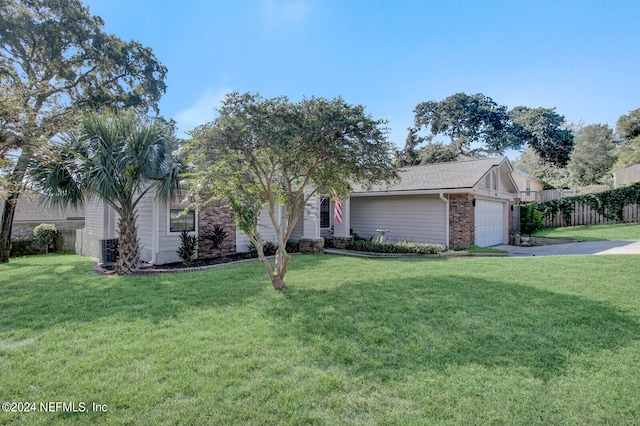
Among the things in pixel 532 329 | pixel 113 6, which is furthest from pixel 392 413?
pixel 113 6

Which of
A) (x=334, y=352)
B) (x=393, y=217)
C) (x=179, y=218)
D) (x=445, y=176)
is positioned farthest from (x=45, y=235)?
(x=445, y=176)

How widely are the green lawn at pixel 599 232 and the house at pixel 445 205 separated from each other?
323cm

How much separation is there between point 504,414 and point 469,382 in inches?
18.8

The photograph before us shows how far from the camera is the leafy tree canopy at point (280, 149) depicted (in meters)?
6.08

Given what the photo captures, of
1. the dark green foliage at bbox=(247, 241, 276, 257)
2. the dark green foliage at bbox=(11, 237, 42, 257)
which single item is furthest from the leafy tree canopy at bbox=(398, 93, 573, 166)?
the dark green foliage at bbox=(11, 237, 42, 257)

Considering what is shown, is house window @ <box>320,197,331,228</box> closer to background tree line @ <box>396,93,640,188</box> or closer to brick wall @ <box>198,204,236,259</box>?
brick wall @ <box>198,204,236,259</box>

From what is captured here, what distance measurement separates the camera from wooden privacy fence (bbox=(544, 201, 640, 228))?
61.2 feet

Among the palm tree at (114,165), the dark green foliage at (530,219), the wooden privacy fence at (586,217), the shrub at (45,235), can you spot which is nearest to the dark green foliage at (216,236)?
the palm tree at (114,165)

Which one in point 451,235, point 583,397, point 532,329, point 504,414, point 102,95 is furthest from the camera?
point 102,95

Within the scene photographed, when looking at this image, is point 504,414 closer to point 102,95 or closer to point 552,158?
point 102,95

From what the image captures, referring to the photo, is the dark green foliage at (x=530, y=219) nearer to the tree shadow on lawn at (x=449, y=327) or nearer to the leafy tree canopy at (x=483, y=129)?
the leafy tree canopy at (x=483, y=129)

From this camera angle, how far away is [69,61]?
15.4 m

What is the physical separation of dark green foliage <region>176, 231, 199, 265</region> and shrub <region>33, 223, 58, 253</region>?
10.2 metres

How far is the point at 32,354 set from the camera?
150 inches
